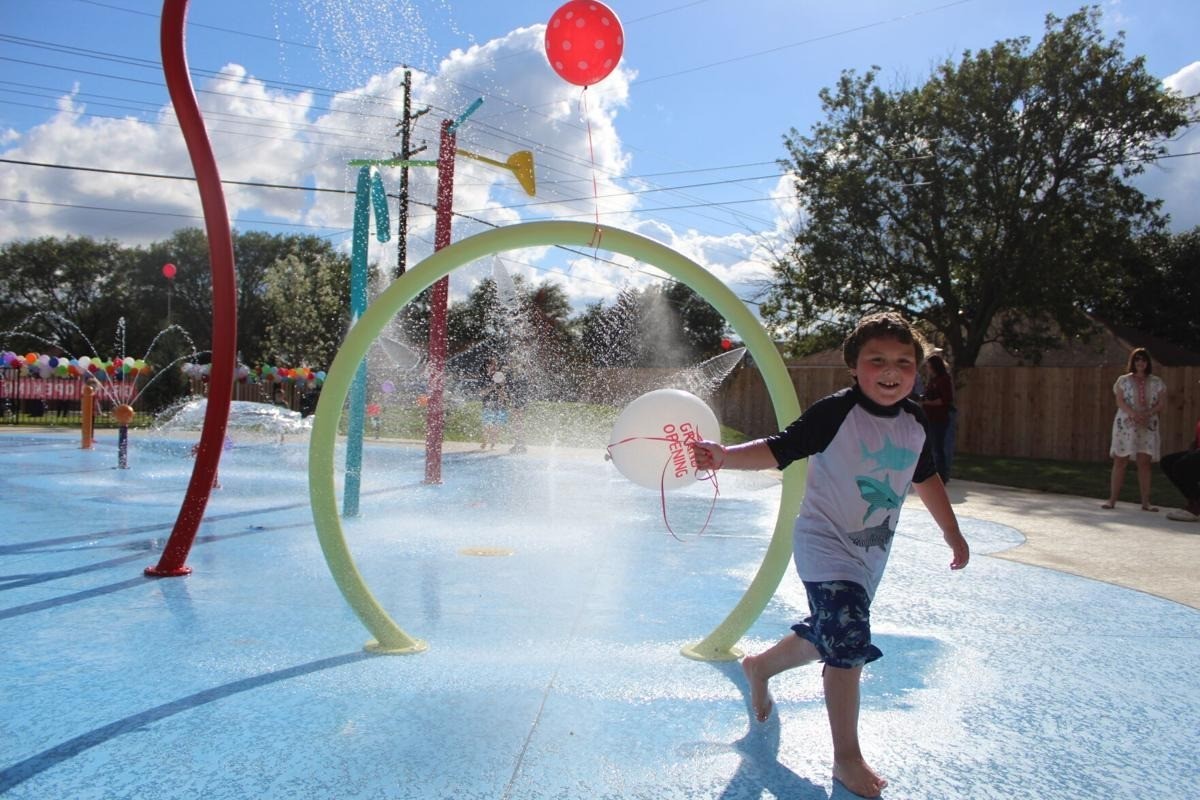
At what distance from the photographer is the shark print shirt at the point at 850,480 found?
269cm

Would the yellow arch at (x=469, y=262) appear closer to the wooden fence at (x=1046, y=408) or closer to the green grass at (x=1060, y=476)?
the green grass at (x=1060, y=476)

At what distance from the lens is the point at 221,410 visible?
488 cm

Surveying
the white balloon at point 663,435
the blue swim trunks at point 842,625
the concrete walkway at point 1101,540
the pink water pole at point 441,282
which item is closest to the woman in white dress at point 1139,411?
the concrete walkway at point 1101,540

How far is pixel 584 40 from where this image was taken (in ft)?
14.9

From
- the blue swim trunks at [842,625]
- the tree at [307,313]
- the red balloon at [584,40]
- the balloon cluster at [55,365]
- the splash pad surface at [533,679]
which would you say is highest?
the tree at [307,313]

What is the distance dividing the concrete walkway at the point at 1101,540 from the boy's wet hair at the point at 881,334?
11.7 feet

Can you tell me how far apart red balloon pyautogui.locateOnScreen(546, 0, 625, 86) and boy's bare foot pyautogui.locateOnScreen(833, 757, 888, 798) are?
355cm

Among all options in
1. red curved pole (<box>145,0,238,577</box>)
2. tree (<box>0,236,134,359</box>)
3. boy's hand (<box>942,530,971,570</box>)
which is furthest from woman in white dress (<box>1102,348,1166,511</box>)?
tree (<box>0,236,134,359</box>)

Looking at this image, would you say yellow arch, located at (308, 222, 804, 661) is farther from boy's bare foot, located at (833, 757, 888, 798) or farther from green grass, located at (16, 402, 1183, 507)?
green grass, located at (16, 402, 1183, 507)

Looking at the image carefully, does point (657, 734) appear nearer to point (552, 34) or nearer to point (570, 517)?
point (552, 34)

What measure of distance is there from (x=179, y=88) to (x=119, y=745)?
343 cm

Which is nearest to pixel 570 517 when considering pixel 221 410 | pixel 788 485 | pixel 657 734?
pixel 221 410

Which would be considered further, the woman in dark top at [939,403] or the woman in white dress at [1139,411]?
the woman in dark top at [939,403]

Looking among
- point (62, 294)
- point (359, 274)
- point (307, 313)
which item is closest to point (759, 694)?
point (359, 274)
